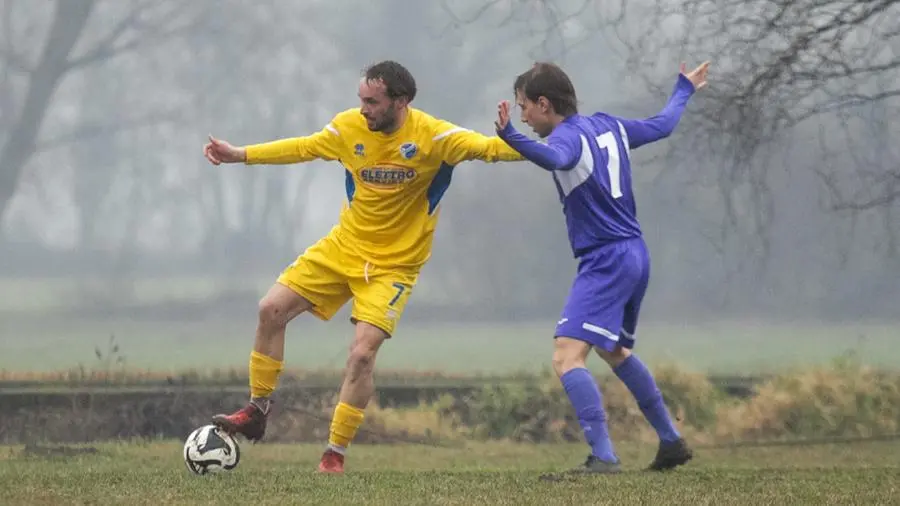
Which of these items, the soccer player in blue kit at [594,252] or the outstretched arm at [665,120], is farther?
the outstretched arm at [665,120]

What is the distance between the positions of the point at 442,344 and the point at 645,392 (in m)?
4.60

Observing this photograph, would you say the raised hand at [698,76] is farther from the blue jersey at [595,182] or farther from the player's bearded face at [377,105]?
the player's bearded face at [377,105]

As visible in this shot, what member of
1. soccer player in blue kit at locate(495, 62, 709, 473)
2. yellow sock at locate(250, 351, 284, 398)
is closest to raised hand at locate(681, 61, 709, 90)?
soccer player in blue kit at locate(495, 62, 709, 473)

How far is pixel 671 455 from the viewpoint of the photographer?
645 centimetres

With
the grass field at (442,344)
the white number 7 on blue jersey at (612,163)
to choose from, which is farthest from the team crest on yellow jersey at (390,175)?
the grass field at (442,344)

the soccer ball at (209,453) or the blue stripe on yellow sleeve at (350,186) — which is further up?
the blue stripe on yellow sleeve at (350,186)

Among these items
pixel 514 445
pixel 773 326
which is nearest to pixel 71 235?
pixel 514 445

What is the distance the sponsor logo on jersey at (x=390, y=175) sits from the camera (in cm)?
658

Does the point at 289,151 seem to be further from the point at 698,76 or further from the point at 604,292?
the point at 698,76

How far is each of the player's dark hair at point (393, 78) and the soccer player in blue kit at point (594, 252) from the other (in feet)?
1.49

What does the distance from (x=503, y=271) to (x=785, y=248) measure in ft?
6.58

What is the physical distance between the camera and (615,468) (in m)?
6.06

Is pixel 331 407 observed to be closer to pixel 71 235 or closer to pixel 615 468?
pixel 71 235

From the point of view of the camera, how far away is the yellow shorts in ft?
21.5
